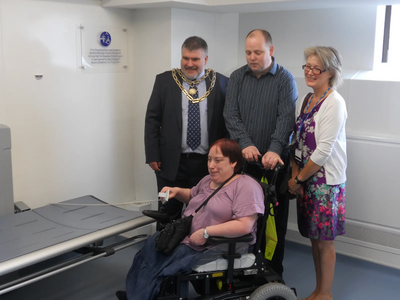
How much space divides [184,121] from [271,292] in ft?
4.05

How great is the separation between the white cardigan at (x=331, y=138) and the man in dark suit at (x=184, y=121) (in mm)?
761

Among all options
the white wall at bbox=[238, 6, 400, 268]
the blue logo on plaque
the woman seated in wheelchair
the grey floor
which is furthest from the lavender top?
the blue logo on plaque

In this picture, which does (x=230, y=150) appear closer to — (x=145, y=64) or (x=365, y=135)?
(x=365, y=135)

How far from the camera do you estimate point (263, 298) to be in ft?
8.05

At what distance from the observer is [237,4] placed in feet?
11.0

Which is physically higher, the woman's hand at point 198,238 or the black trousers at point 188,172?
the black trousers at point 188,172

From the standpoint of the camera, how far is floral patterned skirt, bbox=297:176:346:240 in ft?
8.93

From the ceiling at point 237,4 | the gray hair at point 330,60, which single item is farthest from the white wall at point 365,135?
the gray hair at point 330,60

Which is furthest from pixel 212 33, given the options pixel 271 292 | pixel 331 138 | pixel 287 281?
pixel 271 292

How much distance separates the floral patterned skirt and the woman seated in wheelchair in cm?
39

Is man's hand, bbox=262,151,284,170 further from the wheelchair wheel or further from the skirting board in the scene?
the skirting board

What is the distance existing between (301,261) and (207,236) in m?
1.46

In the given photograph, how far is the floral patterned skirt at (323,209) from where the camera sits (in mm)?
2721

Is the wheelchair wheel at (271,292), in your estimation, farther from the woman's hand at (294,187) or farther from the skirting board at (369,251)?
the skirting board at (369,251)
